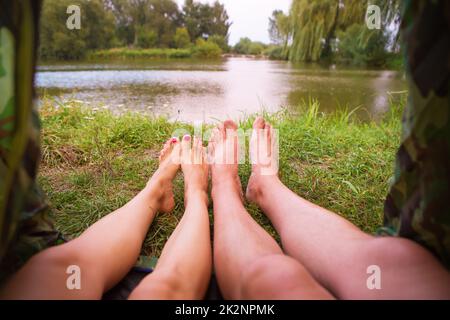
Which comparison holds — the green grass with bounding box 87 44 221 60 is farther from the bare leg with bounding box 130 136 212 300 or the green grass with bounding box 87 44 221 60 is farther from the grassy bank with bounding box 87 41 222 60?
the bare leg with bounding box 130 136 212 300

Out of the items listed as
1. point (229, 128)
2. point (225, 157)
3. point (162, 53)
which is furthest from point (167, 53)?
point (225, 157)

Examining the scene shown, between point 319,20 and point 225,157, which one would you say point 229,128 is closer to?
point 225,157

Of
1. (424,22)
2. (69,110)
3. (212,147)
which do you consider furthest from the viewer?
(69,110)

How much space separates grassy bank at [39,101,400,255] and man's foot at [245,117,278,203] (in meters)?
0.07

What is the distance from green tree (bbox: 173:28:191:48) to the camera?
1385 cm

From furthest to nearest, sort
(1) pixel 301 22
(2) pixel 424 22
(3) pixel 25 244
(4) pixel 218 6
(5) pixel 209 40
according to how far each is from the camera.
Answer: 1. (5) pixel 209 40
2. (4) pixel 218 6
3. (1) pixel 301 22
4. (3) pixel 25 244
5. (2) pixel 424 22

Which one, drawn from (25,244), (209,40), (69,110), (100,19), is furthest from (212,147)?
(209,40)

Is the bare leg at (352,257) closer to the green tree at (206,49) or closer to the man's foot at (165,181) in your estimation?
the man's foot at (165,181)

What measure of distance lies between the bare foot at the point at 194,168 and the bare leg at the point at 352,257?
340 millimetres

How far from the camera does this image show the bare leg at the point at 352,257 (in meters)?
0.45
